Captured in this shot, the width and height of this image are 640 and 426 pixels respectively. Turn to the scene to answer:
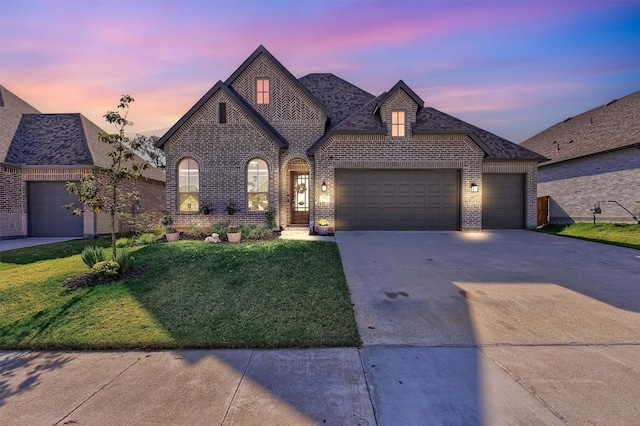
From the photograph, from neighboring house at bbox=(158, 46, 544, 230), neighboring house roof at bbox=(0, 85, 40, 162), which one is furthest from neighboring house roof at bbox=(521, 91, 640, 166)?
neighboring house roof at bbox=(0, 85, 40, 162)

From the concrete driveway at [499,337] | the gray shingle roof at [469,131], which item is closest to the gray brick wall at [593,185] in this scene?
the gray shingle roof at [469,131]

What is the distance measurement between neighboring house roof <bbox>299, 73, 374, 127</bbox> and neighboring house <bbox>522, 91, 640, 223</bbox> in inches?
537

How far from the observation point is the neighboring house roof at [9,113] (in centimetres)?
1476

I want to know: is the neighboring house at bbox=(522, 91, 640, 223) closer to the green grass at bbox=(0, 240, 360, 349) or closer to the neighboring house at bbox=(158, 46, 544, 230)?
the neighboring house at bbox=(158, 46, 544, 230)

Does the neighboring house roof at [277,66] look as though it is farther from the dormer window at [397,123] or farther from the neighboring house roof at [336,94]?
the dormer window at [397,123]

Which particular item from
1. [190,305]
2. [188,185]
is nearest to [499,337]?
[190,305]

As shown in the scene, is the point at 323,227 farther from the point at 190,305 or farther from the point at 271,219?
the point at 190,305

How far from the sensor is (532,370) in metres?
3.35

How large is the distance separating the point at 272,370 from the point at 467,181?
12.9 metres

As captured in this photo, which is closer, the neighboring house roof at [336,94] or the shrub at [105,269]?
the shrub at [105,269]

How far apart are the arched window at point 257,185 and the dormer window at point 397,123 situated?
6.05 m

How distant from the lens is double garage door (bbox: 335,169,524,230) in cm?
1365

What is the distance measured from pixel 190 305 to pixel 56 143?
1623 centimetres

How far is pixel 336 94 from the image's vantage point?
57.8ft
